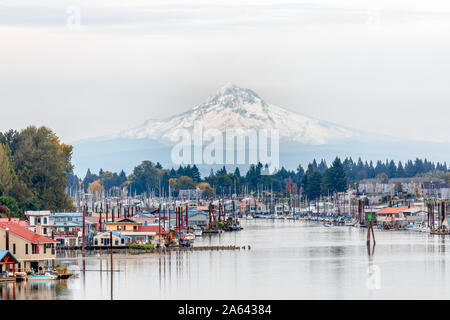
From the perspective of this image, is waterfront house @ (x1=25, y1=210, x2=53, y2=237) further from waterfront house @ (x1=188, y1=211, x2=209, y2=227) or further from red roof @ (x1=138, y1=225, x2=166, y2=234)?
waterfront house @ (x1=188, y1=211, x2=209, y2=227)

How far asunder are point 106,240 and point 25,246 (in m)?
24.8

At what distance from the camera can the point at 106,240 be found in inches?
3511

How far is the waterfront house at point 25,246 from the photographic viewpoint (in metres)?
64.2

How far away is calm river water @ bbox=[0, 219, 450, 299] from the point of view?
57281 millimetres

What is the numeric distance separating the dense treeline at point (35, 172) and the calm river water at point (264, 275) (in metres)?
25.9

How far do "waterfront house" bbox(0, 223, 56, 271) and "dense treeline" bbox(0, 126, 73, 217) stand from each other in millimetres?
39225

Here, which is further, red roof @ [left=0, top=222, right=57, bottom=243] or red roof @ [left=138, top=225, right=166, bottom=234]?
red roof @ [left=138, top=225, right=166, bottom=234]

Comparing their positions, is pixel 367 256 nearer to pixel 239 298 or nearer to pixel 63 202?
pixel 239 298

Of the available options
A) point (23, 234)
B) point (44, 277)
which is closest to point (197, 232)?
point (23, 234)

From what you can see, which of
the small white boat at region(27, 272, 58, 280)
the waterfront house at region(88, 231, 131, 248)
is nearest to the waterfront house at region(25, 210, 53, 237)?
the waterfront house at region(88, 231, 131, 248)

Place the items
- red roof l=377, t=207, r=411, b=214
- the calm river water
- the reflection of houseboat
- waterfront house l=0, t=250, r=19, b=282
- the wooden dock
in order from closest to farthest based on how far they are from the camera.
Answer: the calm river water < waterfront house l=0, t=250, r=19, b=282 < the wooden dock < the reflection of houseboat < red roof l=377, t=207, r=411, b=214
